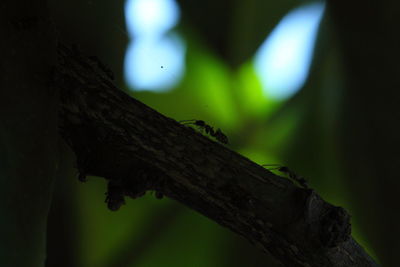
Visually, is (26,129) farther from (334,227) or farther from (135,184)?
(334,227)

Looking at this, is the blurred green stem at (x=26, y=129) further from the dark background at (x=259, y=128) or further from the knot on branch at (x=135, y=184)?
the dark background at (x=259, y=128)

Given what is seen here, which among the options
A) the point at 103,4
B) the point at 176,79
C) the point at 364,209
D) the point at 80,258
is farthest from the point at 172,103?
the point at 364,209

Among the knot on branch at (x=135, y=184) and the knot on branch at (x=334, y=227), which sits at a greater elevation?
the knot on branch at (x=334, y=227)

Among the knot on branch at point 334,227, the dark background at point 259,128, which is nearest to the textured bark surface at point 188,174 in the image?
the knot on branch at point 334,227

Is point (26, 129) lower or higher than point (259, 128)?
lower

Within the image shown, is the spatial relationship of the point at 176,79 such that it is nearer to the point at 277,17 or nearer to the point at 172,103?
the point at 172,103

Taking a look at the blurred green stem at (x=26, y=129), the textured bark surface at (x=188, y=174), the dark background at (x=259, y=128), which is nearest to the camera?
the blurred green stem at (x=26, y=129)

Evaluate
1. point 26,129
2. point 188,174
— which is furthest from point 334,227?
point 26,129

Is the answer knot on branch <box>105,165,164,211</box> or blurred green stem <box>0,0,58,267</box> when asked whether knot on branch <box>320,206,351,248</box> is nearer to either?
knot on branch <box>105,165,164,211</box>

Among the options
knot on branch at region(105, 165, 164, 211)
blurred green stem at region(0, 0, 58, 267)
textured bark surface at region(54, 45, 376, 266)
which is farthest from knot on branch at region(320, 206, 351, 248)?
blurred green stem at region(0, 0, 58, 267)
